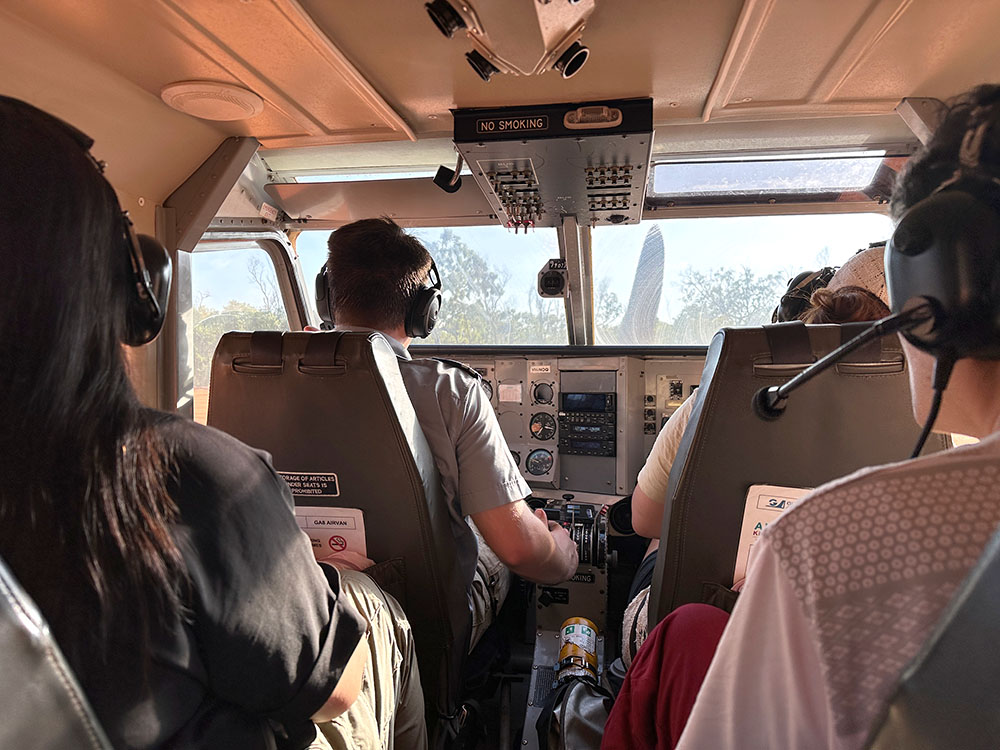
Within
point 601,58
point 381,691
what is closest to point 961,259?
point 381,691

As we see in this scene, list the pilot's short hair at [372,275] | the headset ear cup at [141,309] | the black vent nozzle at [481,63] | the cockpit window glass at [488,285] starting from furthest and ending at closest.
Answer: the cockpit window glass at [488,285]
the pilot's short hair at [372,275]
the black vent nozzle at [481,63]
the headset ear cup at [141,309]

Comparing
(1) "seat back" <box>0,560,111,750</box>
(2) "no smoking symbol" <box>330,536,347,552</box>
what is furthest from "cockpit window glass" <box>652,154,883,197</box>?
(1) "seat back" <box>0,560,111,750</box>

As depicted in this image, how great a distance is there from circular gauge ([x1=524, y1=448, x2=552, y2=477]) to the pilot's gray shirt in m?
1.43

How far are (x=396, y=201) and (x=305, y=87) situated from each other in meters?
1.08

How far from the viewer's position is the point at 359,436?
134 cm

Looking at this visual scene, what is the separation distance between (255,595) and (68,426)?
0.28 m

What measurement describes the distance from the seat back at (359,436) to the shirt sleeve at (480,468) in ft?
0.39

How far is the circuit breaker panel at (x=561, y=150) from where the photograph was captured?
1.97m

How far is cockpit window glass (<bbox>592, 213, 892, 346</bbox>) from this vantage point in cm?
288

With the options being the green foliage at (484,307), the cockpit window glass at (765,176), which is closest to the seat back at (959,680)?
the cockpit window glass at (765,176)

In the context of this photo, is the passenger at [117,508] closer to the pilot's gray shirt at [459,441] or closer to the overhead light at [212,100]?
the pilot's gray shirt at [459,441]

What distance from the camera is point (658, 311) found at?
3188 millimetres

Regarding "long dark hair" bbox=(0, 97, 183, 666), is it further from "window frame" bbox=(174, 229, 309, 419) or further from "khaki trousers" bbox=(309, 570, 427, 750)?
"window frame" bbox=(174, 229, 309, 419)

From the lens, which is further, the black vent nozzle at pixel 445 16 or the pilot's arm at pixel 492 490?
the pilot's arm at pixel 492 490
